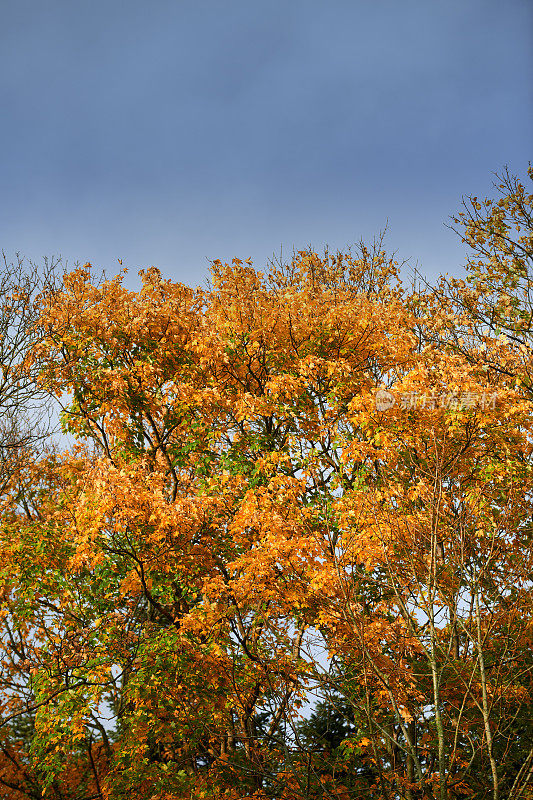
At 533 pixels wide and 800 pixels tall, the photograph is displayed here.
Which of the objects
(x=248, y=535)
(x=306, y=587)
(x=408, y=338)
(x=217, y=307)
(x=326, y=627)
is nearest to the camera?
(x=306, y=587)

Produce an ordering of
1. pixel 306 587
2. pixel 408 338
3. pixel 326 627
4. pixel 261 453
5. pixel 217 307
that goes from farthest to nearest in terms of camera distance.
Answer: pixel 217 307, pixel 408 338, pixel 261 453, pixel 326 627, pixel 306 587

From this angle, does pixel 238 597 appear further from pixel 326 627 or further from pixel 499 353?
pixel 499 353

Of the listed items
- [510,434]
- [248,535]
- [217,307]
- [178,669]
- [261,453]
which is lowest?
[178,669]

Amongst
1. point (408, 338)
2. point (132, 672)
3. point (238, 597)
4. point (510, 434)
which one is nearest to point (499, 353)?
point (510, 434)

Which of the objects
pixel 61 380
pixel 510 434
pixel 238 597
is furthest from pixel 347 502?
pixel 61 380

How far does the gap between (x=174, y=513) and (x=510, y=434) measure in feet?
19.0

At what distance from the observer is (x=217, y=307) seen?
14930mm

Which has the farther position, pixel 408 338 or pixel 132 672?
pixel 408 338

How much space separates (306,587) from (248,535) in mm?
1657

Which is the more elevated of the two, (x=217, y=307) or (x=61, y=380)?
(x=217, y=307)

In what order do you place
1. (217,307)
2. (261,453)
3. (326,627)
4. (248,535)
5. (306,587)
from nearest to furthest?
(306,587)
(326,627)
(248,535)
(261,453)
(217,307)

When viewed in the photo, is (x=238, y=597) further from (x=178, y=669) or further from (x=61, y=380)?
(x=61, y=380)

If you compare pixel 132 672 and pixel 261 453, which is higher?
pixel 261 453

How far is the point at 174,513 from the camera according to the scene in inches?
342
